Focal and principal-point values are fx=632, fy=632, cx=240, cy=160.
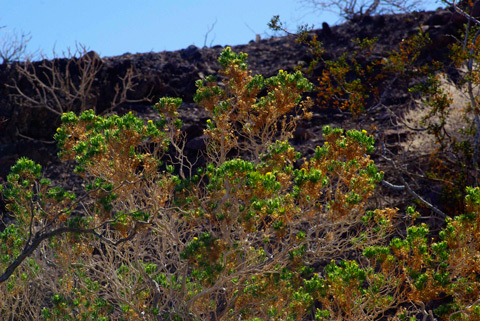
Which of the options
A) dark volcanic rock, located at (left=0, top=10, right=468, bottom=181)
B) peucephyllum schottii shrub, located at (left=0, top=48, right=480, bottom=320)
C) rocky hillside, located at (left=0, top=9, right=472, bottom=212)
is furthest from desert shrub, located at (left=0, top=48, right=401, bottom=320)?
dark volcanic rock, located at (left=0, top=10, right=468, bottom=181)

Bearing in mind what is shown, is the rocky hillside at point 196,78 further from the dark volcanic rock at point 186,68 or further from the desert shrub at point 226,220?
the desert shrub at point 226,220

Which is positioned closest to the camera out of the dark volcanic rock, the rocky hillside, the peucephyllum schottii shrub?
the peucephyllum schottii shrub

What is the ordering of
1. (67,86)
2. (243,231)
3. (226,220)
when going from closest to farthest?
(226,220) < (243,231) < (67,86)

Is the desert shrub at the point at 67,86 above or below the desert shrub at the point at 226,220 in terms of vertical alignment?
above

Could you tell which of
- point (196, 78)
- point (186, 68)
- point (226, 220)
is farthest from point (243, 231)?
point (186, 68)

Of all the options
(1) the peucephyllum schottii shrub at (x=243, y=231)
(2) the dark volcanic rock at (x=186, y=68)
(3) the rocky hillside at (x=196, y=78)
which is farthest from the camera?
(2) the dark volcanic rock at (x=186, y=68)

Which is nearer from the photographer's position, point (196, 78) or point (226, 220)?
point (226, 220)

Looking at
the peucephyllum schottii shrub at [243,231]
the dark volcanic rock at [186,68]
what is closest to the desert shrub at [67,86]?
the dark volcanic rock at [186,68]

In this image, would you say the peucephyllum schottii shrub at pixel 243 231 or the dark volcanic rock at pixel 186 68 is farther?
the dark volcanic rock at pixel 186 68

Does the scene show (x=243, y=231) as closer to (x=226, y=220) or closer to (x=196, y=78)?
(x=226, y=220)

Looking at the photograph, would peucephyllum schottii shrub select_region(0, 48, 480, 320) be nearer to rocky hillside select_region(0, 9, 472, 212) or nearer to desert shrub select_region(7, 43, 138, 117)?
rocky hillside select_region(0, 9, 472, 212)

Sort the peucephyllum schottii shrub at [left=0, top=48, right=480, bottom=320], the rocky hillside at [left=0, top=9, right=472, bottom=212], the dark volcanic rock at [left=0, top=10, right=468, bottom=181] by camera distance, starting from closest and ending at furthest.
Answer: the peucephyllum schottii shrub at [left=0, top=48, right=480, bottom=320] → the rocky hillside at [left=0, top=9, right=472, bottom=212] → the dark volcanic rock at [left=0, top=10, right=468, bottom=181]

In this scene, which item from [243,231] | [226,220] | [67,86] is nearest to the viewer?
[226,220]

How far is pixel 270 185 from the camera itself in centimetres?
493
